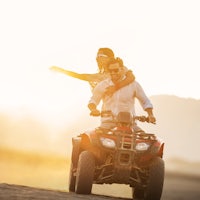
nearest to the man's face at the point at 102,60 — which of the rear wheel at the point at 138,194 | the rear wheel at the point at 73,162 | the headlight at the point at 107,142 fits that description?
the rear wheel at the point at 73,162

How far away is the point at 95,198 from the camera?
12945 mm

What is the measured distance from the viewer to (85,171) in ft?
44.7

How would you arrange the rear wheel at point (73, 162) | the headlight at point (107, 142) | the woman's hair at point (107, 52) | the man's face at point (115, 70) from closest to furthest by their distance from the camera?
the headlight at point (107, 142) → the man's face at point (115, 70) → the rear wheel at point (73, 162) → the woman's hair at point (107, 52)

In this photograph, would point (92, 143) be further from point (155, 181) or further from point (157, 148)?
point (155, 181)

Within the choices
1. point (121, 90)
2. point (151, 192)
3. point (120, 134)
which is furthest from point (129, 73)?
point (151, 192)

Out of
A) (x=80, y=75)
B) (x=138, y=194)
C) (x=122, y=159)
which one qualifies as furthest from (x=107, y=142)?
(x=80, y=75)

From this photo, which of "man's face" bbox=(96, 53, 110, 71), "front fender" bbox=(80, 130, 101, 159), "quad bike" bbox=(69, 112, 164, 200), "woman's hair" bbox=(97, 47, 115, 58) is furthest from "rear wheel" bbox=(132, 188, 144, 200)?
"woman's hair" bbox=(97, 47, 115, 58)

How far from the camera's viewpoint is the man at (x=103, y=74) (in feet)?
48.3

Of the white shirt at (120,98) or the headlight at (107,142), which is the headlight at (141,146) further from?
the white shirt at (120,98)

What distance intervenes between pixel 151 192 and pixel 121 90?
2.18 m

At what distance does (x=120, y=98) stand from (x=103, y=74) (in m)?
1.56

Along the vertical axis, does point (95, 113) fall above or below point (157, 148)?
above

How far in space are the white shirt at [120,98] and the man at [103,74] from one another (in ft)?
0.35

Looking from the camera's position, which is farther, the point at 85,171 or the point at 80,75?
the point at 80,75
